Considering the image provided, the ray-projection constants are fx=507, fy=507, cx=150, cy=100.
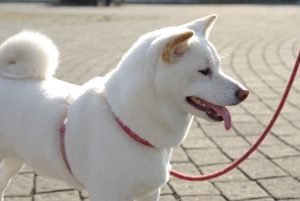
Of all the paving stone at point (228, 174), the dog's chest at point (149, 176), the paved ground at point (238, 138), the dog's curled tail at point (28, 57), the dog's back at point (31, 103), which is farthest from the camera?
the paving stone at point (228, 174)

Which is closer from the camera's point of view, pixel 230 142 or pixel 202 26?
pixel 202 26

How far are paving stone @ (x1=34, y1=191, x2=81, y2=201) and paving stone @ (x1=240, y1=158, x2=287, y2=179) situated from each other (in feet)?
4.69

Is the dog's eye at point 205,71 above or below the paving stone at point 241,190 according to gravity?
above

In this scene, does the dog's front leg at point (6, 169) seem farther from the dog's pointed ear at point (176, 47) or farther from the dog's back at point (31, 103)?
the dog's pointed ear at point (176, 47)

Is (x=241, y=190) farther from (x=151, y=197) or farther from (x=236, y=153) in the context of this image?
(x=151, y=197)

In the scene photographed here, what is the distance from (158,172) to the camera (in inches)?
108

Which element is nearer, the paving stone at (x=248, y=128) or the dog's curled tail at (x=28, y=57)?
the dog's curled tail at (x=28, y=57)

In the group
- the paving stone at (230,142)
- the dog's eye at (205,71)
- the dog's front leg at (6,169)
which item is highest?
the dog's eye at (205,71)

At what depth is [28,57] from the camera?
3.21 m

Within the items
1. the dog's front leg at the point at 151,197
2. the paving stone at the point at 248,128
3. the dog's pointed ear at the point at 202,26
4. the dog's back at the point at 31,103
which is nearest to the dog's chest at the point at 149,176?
the dog's front leg at the point at 151,197

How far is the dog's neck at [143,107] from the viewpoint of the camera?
2.61 meters

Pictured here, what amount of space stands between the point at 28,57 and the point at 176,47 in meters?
1.13

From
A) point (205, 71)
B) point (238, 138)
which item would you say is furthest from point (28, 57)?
point (238, 138)

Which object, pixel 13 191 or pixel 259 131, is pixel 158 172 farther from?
pixel 259 131
